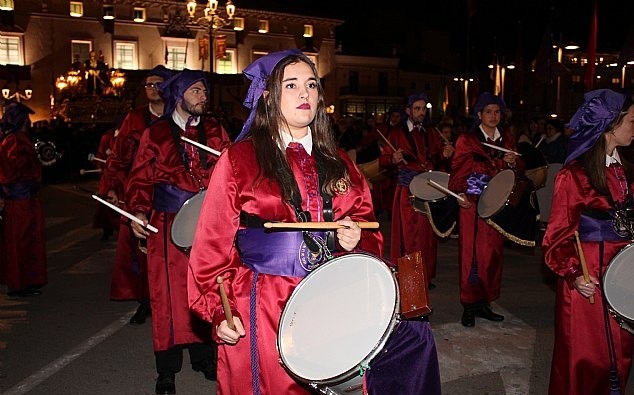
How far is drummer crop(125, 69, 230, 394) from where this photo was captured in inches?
194

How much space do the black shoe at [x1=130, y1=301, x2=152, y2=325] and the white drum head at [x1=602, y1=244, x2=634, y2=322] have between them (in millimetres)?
4596

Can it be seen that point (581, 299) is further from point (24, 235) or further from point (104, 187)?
point (24, 235)

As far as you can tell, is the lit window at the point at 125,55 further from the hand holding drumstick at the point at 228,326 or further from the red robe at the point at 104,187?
the hand holding drumstick at the point at 228,326

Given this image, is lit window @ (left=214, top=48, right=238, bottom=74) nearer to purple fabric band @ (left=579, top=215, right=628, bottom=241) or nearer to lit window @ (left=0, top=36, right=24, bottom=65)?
lit window @ (left=0, top=36, right=24, bottom=65)

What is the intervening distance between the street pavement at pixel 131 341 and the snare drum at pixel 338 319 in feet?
8.30

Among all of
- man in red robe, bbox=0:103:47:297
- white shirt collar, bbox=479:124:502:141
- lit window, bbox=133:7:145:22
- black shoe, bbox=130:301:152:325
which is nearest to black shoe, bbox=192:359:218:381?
black shoe, bbox=130:301:152:325

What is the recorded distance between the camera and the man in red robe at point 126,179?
21.0 feet

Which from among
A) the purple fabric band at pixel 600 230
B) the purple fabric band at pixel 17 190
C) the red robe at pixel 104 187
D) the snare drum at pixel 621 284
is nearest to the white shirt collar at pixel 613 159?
the purple fabric band at pixel 600 230

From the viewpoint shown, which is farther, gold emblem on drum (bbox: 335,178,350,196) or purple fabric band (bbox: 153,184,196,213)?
purple fabric band (bbox: 153,184,196,213)

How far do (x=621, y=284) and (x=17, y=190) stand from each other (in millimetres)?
6651

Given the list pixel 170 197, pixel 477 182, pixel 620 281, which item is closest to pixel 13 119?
pixel 170 197

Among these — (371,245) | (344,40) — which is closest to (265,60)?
(371,245)

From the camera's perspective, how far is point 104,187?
6246 millimetres

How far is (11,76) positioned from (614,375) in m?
45.0
